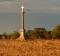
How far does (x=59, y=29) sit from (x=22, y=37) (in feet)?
96.6

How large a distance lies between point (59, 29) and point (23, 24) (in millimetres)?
28732

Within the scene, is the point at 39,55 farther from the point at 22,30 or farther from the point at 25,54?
the point at 22,30

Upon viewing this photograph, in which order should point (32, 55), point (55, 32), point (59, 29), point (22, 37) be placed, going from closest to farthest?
point (32, 55)
point (22, 37)
point (55, 32)
point (59, 29)

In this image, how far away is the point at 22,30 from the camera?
99.9ft

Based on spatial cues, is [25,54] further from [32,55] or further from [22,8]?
[22,8]

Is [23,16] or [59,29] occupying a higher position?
[23,16]

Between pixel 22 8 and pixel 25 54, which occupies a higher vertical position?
pixel 22 8

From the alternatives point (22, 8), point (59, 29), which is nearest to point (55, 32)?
point (59, 29)

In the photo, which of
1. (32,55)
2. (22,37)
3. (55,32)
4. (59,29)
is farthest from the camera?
(59,29)

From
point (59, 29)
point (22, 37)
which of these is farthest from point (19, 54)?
point (59, 29)

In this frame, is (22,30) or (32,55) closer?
(32,55)

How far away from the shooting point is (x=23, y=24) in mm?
30609

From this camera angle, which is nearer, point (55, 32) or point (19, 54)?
point (19, 54)

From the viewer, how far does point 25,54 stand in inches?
573
